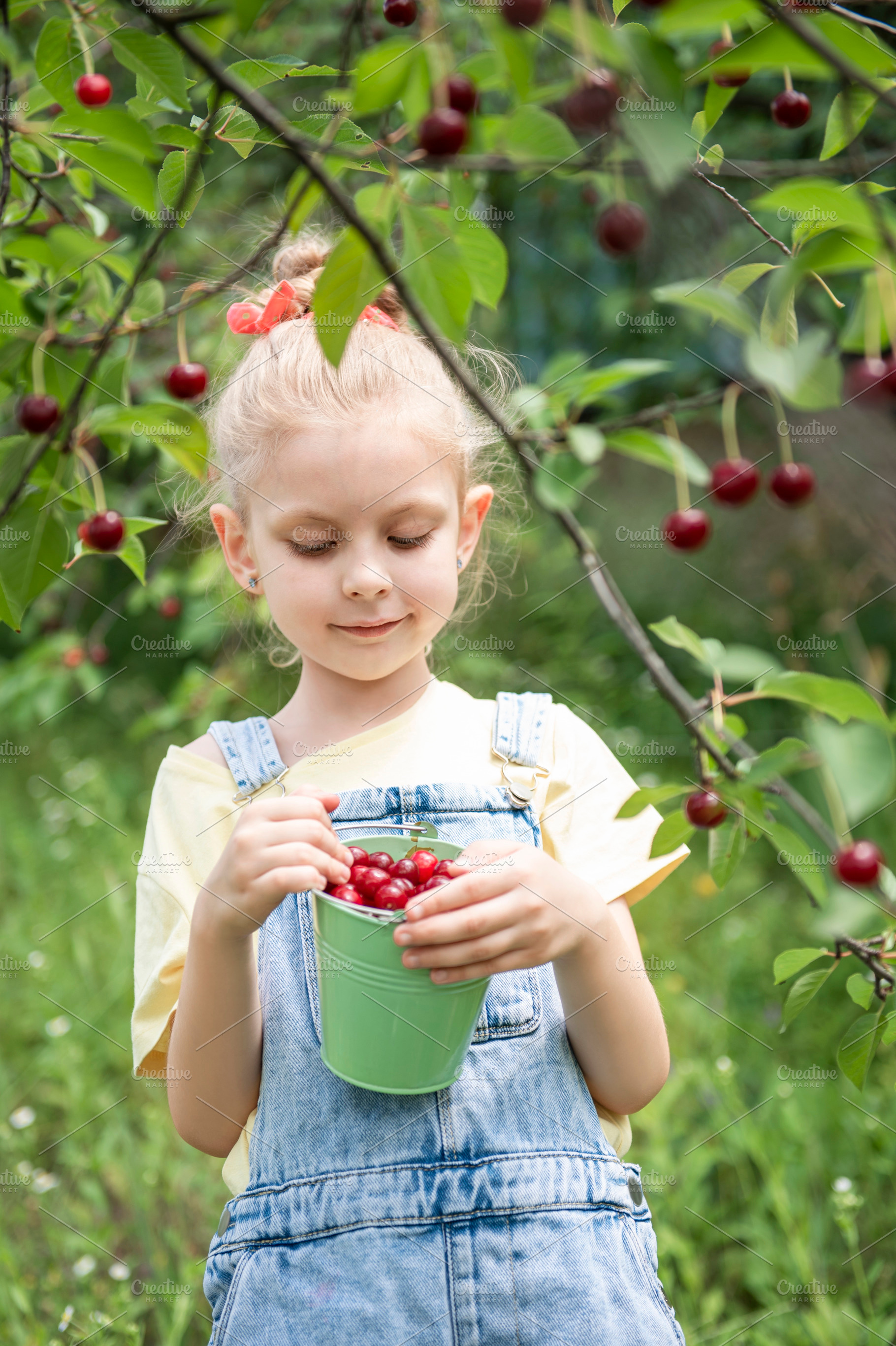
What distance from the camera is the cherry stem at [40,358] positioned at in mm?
749

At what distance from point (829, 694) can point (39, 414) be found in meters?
0.55

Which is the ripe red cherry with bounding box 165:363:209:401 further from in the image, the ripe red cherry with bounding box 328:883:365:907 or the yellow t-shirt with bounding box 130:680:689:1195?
the ripe red cherry with bounding box 328:883:365:907

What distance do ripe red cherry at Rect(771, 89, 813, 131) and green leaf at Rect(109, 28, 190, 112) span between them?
543 millimetres

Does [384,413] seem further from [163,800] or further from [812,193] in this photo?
[812,193]

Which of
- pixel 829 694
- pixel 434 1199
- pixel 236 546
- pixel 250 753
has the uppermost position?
pixel 829 694

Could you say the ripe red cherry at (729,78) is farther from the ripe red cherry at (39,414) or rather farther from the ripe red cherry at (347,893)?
the ripe red cherry at (347,893)

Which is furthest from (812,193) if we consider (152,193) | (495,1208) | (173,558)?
(173,558)

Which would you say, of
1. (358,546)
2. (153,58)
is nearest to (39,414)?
(153,58)

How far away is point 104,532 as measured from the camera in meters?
0.99

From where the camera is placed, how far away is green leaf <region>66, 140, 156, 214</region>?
2.12 feet

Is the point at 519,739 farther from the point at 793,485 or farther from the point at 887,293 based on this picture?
the point at 887,293

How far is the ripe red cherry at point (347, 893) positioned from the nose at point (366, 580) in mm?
286

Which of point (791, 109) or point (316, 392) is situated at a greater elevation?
point (791, 109)

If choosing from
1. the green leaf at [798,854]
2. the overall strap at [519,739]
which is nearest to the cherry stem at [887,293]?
the green leaf at [798,854]
